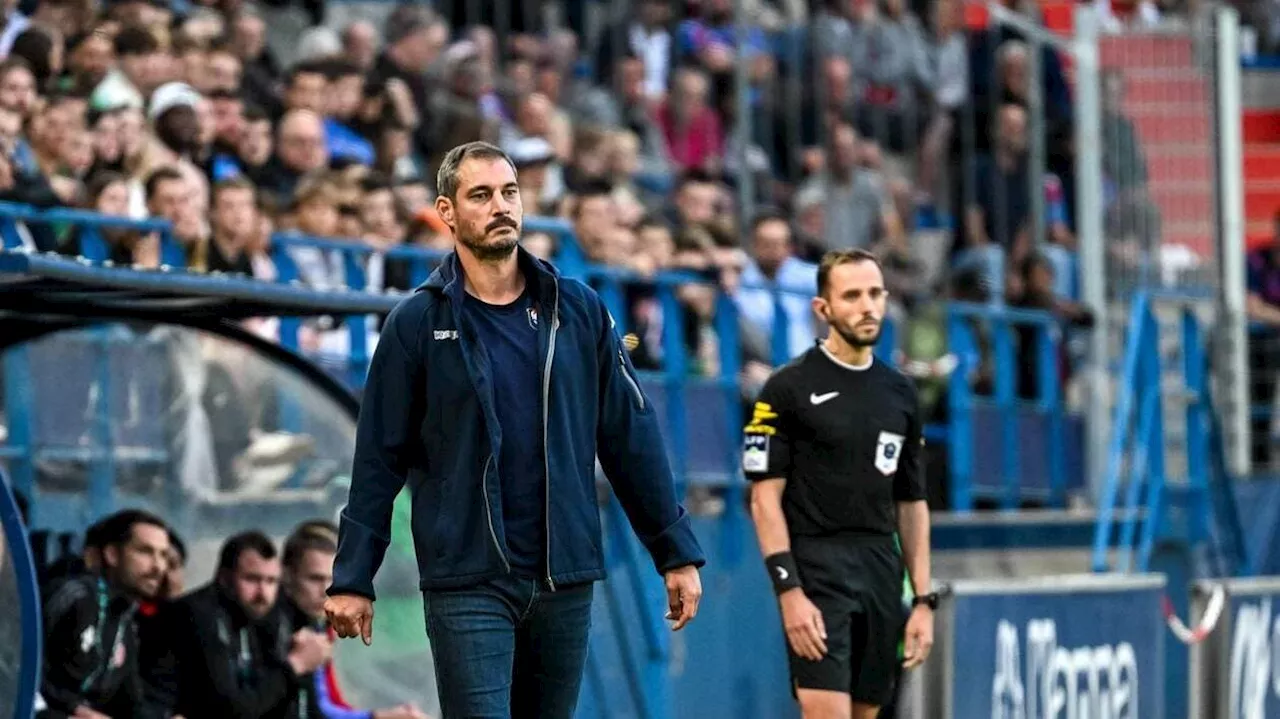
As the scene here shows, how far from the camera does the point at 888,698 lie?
892 cm

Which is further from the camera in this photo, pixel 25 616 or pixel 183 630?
pixel 183 630

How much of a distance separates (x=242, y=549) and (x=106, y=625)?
904 mm

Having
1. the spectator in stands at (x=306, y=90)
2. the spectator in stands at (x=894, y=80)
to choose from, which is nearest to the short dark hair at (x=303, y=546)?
the spectator in stands at (x=306, y=90)

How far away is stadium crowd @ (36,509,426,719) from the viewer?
353 inches

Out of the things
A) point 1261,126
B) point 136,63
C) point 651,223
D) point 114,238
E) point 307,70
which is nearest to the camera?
point 114,238

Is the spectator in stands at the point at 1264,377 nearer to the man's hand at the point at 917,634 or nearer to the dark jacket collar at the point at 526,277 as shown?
the man's hand at the point at 917,634

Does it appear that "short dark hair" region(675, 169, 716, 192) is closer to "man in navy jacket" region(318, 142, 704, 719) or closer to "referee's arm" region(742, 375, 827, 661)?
"referee's arm" region(742, 375, 827, 661)

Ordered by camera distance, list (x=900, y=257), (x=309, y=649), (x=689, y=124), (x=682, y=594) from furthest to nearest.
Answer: (x=689, y=124), (x=900, y=257), (x=309, y=649), (x=682, y=594)

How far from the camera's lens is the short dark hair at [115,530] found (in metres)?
9.38

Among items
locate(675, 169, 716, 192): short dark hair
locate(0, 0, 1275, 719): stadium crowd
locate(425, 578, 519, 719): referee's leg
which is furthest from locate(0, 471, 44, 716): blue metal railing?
locate(675, 169, 716, 192): short dark hair

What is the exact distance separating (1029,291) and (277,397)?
6.27m

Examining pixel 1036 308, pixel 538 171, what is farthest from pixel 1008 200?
pixel 538 171

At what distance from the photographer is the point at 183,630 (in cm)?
961

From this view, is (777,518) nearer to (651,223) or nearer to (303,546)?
(303,546)
